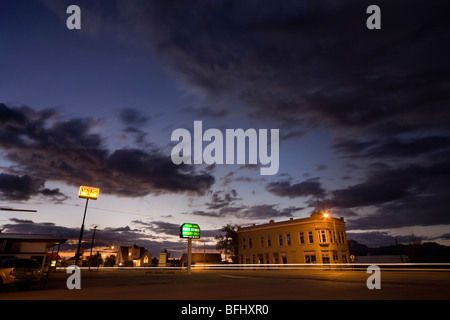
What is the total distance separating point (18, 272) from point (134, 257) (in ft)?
332

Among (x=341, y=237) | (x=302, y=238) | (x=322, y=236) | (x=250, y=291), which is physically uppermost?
(x=341, y=237)

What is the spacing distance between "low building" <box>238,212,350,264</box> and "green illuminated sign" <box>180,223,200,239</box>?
69.7ft

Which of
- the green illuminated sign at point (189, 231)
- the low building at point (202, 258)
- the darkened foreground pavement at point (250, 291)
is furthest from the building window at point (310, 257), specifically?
the low building at point (202, 258)

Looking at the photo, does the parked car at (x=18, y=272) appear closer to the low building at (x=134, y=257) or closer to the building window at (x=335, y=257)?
the building window at (x=335, y=257)

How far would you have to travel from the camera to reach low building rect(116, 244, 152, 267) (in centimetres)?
10319

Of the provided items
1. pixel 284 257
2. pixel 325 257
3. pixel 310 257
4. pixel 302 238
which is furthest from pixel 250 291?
pixel 284 257

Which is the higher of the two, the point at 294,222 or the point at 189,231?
the point at 294,222

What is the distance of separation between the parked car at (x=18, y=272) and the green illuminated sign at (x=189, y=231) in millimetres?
23899

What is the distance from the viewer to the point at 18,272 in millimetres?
13289

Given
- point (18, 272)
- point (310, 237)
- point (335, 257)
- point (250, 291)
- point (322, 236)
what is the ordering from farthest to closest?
1. point (310, 237)
2. point (322, 236)
3. point (335, 257)
4. point (18, 272)
5. point (250, 291)

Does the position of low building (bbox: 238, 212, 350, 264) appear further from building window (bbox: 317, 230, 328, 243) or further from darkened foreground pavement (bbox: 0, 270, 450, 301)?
darkened foreground pavement (bbox: 0, 270, 450, 301)

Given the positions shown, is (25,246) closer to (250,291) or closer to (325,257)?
(250,291)
